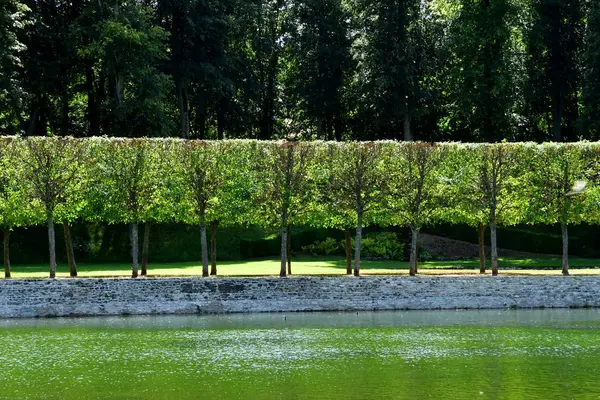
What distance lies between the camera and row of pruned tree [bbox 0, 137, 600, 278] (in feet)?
122

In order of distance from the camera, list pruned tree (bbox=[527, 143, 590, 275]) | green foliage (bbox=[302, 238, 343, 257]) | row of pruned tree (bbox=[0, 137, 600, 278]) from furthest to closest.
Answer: green foliage (bbox=[302, 238, 343, 257]) → pruned tree (bbox=[527, 143, 590, 275]) → row of pruned tree (bbox=[0, 137, 600, 278])

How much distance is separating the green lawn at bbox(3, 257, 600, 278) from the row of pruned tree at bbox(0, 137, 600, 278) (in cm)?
153

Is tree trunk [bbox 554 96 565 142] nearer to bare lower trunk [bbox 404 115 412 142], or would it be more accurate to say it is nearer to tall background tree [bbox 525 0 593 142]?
tall background tree [bbox 525 0 593 142]

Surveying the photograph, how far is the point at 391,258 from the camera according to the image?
48.9m

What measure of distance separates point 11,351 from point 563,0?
4437 cm

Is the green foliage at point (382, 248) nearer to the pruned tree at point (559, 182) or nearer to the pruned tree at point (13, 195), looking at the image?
the pruned tree at point (559, 182)

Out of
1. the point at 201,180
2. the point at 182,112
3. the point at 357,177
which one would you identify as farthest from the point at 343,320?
the point at 182,112

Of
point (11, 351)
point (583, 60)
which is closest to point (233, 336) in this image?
point (11, 351)

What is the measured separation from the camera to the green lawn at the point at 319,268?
1556 inches

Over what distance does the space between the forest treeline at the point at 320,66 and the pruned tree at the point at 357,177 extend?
1457cm

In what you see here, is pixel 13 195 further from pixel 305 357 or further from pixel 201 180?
pixel 305 357

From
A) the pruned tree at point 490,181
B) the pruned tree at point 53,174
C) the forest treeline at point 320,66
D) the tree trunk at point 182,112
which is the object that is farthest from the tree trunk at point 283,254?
the tree trunk at point 182,112

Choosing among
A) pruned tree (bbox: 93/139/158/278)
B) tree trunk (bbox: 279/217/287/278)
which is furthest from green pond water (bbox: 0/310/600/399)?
pruned tree (bbox: 93/139/158/278)

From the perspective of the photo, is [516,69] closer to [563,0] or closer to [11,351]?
[563,0]
